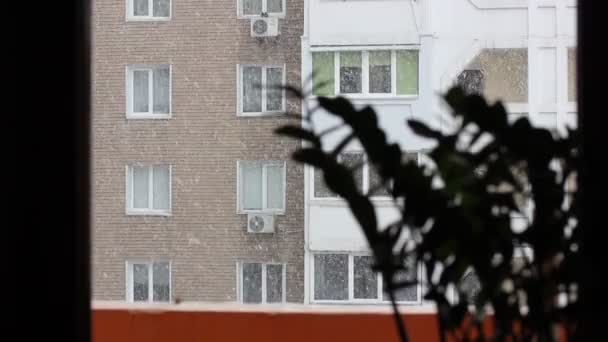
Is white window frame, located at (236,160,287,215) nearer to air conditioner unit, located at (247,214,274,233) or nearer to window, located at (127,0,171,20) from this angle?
air conditioner unit, located at (247,214,274,233)

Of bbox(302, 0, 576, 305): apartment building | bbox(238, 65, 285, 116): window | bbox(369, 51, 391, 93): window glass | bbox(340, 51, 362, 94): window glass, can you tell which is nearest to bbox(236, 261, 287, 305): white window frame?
bbox(302, 0, 576, 305): apartment building

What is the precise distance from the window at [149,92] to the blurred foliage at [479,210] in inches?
357

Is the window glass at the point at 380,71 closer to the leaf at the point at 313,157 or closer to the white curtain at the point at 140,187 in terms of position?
the white curtain at the point at 140,187

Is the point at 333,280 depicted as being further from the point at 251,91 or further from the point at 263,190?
the point at 251,91

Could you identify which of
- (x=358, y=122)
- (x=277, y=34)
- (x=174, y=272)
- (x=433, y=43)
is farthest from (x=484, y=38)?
(x=358, y=122)

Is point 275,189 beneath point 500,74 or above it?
beneath

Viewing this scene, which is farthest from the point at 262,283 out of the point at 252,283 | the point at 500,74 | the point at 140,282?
the point at 500,74

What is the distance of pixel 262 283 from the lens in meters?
11.3

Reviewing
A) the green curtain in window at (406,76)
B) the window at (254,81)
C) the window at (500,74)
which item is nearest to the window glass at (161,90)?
the window at (254,81)

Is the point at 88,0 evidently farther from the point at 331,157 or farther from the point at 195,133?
the point at 195,133

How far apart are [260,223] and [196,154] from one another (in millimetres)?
987

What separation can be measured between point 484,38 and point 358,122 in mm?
8727

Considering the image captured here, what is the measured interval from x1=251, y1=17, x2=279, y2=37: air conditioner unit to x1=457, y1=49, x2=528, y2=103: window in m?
1.90

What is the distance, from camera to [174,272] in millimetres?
10859
